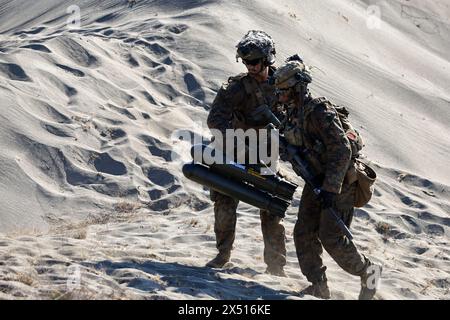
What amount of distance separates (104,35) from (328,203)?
9131 millimetres

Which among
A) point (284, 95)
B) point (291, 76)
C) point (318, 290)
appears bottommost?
point (318, 290)

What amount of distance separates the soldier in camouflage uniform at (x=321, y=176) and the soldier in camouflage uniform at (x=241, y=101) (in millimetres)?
439

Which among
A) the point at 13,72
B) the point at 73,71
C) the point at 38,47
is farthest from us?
the point at 38,47

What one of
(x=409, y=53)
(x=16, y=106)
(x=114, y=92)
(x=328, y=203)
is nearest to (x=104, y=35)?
(x=114, y=92)

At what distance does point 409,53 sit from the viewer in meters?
19.1

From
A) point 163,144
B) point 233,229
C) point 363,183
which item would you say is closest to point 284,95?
point 363,183

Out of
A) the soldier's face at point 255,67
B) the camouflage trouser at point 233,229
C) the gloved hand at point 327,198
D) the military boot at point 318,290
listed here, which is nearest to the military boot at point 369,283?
the military boot at point 318,290

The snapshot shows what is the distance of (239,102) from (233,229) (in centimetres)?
108

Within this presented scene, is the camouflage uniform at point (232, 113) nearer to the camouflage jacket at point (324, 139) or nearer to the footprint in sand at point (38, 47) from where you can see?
the camouflage jacket at point (324, 139)

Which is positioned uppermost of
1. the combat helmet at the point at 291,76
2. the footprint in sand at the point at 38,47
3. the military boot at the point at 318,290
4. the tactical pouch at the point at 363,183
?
the combat helmet at the point at 291,76

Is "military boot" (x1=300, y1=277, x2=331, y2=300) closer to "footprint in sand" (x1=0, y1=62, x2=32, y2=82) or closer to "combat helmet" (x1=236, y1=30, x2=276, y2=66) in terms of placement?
"combat helmet" (x1=236, y1=30, x2=276, y2=66)

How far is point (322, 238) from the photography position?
7.24 meters

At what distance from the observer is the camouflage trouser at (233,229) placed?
25.9ft

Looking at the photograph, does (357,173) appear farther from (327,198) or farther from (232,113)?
(232,113)
